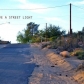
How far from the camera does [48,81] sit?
1484 centimetres

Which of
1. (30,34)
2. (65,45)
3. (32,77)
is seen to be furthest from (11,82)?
(30,34)

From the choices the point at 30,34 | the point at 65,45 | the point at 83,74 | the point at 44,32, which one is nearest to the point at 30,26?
the point at 30,34

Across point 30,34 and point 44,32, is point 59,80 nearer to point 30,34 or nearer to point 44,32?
point 44,32

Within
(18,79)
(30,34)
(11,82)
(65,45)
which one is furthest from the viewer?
(30,34)

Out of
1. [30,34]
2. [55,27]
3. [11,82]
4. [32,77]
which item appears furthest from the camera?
[30,34]

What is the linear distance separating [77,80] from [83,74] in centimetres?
111

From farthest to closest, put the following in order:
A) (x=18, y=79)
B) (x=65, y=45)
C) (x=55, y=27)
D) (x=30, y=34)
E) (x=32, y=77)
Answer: (x=30, y=34) < (x=55, y=27) < (x=65, y=45) < (x=32, y=77) < (x=18, y=79)

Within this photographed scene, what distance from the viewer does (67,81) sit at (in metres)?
15.0

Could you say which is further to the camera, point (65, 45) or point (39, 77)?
point (65, 45)

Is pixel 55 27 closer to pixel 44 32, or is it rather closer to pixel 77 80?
pixel 44 32

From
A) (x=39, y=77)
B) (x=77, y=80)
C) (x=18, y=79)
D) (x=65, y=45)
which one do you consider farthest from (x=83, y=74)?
(x=65, y=45)

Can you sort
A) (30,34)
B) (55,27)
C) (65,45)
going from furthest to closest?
(30,34), (55,27), (65,45)

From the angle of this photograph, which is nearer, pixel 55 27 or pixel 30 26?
pixel 55 27

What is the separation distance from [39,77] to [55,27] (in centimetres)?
8225
